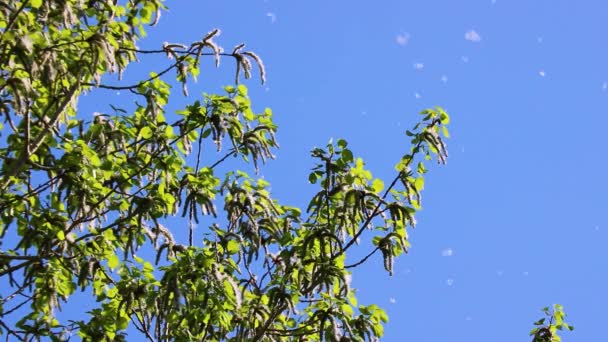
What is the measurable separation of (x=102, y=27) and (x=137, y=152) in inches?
64.8

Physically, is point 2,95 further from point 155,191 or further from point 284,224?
point 284,224

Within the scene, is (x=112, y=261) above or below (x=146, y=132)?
below

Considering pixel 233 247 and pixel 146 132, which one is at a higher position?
pixel 146 132

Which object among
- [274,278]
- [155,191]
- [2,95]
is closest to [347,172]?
[274,278]

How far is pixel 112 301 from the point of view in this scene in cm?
1146

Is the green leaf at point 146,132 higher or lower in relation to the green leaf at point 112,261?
higher

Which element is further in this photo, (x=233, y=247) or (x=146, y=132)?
(x=146, y=132)

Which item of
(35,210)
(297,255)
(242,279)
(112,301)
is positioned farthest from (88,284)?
(297,255)

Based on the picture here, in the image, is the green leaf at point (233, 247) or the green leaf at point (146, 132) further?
the green leaf at point (146, 132)

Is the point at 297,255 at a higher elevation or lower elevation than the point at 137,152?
lower

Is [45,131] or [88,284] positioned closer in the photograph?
[45,131]

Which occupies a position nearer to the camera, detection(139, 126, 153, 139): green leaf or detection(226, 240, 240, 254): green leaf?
detection(226, 240, 240, 254): green leaf

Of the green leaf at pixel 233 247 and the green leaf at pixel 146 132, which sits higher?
the green leaf at pixel 146 132

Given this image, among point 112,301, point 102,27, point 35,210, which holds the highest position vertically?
point 102,27
